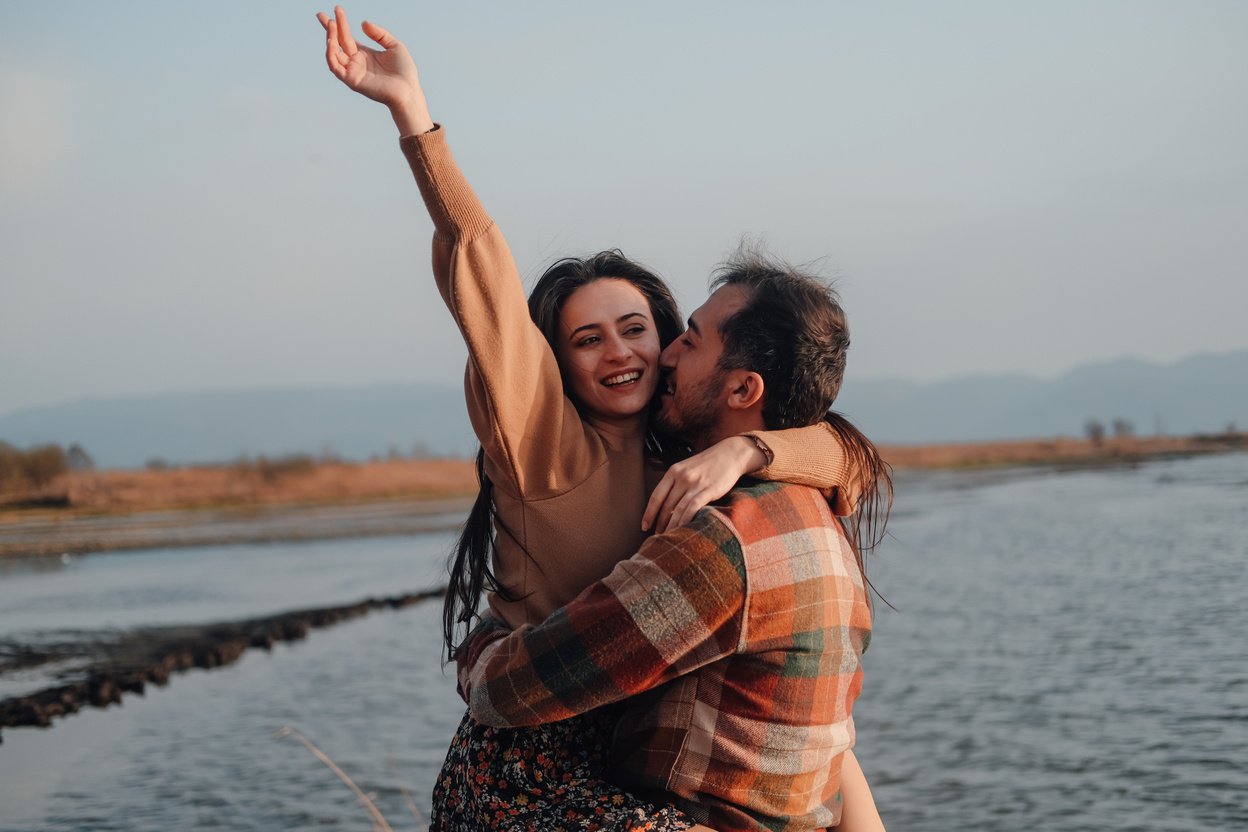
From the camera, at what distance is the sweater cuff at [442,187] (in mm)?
2490

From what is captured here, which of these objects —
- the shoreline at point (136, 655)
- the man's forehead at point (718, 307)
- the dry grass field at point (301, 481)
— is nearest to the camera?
the man's forehead at point (718, 307)

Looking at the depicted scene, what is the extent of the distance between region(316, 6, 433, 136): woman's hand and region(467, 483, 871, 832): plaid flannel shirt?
3.42 feet

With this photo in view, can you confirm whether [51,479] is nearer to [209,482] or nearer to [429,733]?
[209,482]

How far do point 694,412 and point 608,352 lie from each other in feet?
0.87

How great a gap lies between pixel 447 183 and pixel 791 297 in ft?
2.64

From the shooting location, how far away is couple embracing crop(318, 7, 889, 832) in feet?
7.52

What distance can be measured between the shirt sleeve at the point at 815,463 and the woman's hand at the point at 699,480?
3 centimetres

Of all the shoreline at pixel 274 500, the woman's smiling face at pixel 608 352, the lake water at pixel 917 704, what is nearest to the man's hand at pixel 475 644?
the woman's smiling face at pixel 608 352

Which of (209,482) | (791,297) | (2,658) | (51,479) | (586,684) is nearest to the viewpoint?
(586,684)

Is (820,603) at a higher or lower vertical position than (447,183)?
lower

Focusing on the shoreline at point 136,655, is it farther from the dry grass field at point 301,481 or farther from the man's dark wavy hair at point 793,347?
the dry grass field at point 301,481

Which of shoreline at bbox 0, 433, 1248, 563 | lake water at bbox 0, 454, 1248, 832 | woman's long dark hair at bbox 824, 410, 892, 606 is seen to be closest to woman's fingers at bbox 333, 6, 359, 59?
woman's long dark hair at bbox 824, 410, 892, 606

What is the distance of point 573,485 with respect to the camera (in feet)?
8.71

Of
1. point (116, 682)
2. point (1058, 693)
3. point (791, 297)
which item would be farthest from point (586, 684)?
point (116, 682)
